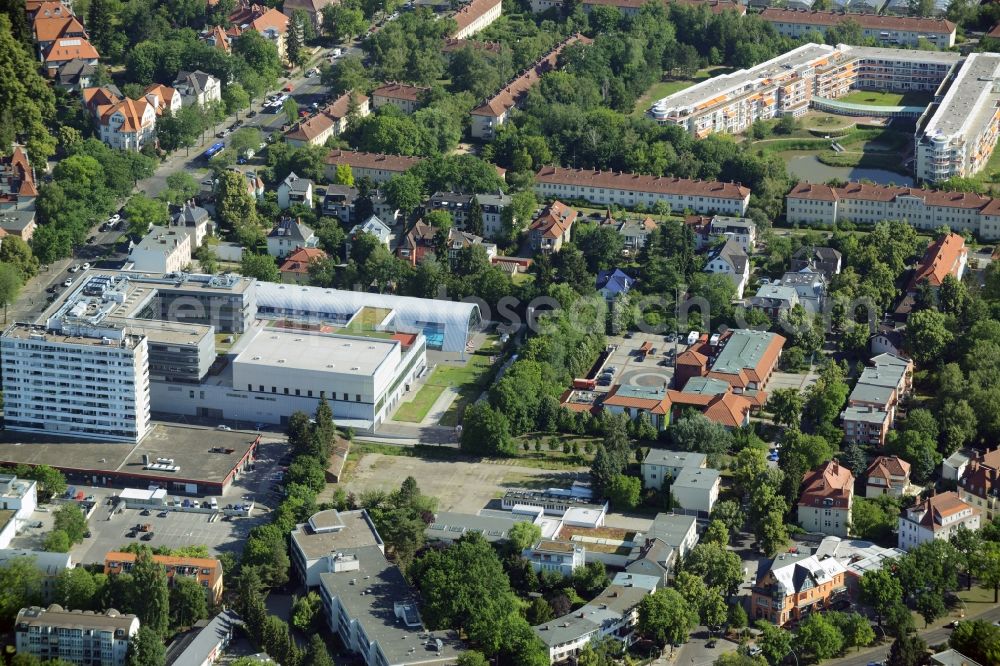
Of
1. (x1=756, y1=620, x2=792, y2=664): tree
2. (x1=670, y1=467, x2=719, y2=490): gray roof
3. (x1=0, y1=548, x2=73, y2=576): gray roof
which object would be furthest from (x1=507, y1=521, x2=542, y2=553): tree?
(x1=0, y1=548, x2=73, y2=576): gray roof

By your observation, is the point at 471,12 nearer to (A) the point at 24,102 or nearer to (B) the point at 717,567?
(A) the point at 24,102

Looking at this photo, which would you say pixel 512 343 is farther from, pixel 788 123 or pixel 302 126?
pixel 788 123

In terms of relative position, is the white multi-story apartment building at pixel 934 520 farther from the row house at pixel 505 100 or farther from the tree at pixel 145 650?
the row house at pixel 505 100

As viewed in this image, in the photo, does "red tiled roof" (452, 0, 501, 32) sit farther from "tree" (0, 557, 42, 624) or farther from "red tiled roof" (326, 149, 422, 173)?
"tree" (0, 557, 42, 624)

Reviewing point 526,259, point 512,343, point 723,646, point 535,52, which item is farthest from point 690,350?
point 535,52

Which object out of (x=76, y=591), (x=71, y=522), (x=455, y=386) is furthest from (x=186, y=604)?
(x=455, y=386)

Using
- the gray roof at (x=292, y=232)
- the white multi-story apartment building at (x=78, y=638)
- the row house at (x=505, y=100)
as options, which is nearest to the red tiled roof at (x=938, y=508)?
the white multi-story apartment building at (x=78, y=638)
